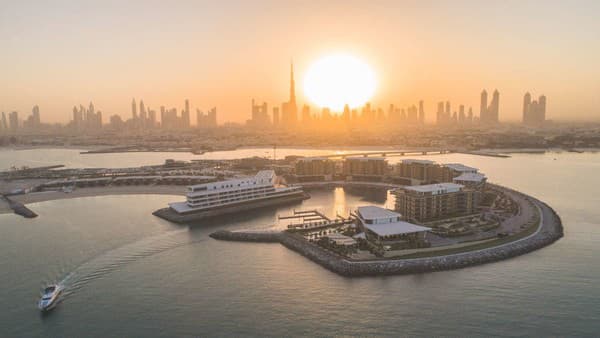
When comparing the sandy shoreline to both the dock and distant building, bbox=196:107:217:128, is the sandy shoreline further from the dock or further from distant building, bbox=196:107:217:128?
distant building, bbox=196:107:217:128

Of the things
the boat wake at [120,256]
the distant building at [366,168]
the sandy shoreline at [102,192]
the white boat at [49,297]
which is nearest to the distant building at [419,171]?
the distant building at [366,168]

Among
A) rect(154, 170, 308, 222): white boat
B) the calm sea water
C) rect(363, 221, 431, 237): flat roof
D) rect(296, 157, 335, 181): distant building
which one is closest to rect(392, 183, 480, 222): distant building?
rect(363, 221, 431, 237): flat roof

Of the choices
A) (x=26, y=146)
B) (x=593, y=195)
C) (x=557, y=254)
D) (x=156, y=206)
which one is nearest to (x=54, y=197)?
(x=156, y=206)

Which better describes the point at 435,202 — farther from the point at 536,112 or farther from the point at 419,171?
the point at 536,112

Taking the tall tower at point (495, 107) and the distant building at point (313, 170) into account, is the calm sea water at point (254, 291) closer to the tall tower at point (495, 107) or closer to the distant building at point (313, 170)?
the distant building at point (313, 170)

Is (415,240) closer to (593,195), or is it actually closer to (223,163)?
(593,195)

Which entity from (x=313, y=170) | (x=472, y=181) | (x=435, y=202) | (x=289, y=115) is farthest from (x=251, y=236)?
(x=289, y=115)
